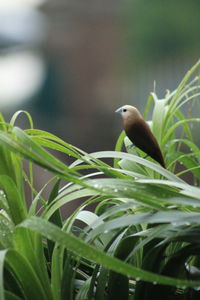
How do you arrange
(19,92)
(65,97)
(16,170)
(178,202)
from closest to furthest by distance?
(178,202) < (16,170) < (19,92) < (65,97)

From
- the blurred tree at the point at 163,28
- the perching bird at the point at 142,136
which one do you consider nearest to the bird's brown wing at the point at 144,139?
the perching bird at the point at 142,136

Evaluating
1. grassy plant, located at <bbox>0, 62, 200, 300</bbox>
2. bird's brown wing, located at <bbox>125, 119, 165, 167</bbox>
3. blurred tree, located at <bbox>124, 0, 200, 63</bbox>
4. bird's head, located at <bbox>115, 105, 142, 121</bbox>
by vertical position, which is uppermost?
blurred tree, located at <bbox>124, 0, 200, 63</bbox>

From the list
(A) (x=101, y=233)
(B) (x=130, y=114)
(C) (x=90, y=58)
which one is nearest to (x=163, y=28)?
(C) (x=90, y=58)

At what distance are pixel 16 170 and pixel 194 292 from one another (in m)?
0.22

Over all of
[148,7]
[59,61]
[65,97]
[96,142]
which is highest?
[148,7]

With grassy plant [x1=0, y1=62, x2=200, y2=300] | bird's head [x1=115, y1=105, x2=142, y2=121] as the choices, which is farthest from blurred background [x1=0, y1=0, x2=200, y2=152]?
grassy plant [x1=0, y1=62, x2=200, y2=300]

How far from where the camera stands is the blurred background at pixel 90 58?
9.61 feet

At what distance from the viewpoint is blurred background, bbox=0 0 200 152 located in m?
2.93

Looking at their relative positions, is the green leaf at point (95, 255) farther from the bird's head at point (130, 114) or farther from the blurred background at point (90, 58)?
the blurred background at point (90, 58)

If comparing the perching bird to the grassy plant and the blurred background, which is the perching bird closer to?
the grassy plant

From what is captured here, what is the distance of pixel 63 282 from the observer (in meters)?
0.45

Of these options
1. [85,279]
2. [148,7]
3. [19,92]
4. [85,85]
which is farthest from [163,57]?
[85,279]

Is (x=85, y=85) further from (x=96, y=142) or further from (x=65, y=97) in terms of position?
(x=96, y=142)

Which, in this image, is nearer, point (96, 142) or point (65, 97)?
point (96, 142)
